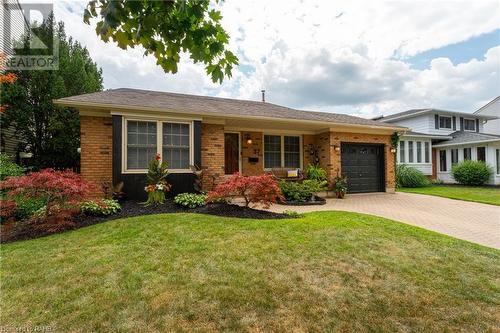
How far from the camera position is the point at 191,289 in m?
2.67

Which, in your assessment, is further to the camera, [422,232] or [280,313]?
[422,232]

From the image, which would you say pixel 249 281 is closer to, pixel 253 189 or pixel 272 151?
pixel 253 189

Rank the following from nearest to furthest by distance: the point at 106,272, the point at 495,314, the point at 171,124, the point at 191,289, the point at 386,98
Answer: the point at 495,314, the point at 191,289, the point at 106,272, the point at 171,124, the point at 386,98

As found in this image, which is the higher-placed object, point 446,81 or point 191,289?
point 446,81

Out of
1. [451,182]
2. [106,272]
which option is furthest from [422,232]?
[451,182]

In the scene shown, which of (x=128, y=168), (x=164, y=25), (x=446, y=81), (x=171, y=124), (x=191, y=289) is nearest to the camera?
(x=164, y=25)

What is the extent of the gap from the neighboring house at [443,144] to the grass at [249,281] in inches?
595

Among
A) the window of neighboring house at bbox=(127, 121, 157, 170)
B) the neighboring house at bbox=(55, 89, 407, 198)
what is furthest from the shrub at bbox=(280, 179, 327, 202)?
the window of neighboring house at bbox=(127, 121, 157, 170)

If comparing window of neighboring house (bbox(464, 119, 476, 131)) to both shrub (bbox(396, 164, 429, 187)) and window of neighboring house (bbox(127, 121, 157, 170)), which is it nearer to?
shrub (bbox(396, 164, 429, 187))

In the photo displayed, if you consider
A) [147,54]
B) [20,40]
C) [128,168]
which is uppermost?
[20,40]

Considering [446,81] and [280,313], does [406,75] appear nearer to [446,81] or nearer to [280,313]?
→ [446,81]

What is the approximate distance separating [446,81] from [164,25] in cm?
1956

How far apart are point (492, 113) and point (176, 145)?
31.5 meters

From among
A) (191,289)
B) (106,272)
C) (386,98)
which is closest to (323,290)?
(191,289)
